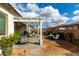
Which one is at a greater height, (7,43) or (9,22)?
(9,22)

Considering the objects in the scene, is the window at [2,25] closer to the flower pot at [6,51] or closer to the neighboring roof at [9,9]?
the neighboring roof at [9,9]

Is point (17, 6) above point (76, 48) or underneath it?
above

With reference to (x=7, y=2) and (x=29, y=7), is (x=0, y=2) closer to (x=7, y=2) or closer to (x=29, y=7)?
(x=7, y=2)

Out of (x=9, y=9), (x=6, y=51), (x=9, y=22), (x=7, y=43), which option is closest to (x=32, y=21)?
(x=9, y=22)

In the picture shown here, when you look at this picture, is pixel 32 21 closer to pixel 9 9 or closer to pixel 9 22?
pixel 9 22

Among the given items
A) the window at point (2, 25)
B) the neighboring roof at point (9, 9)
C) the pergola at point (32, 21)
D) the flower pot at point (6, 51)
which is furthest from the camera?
the window at point (2, 25)

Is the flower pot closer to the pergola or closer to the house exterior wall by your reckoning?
the house exterior wall

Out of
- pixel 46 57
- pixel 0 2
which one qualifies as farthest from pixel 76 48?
pixel 0 2

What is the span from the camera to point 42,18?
27.6ft

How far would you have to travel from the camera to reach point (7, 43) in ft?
27.3

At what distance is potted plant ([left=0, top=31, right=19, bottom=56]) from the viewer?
8250 mm

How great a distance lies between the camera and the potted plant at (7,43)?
8250 mm

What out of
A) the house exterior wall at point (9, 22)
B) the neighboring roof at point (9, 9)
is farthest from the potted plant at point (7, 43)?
the neighboring roof at point (9, 9)

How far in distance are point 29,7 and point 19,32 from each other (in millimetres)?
1012
